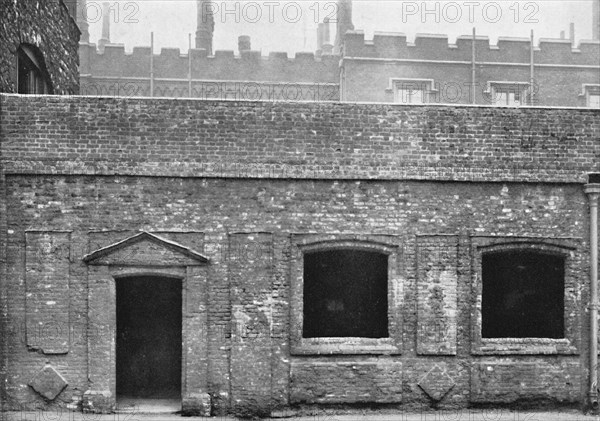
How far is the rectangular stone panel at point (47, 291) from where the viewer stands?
28.6 feet

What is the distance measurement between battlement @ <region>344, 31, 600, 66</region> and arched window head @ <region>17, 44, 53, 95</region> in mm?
15079

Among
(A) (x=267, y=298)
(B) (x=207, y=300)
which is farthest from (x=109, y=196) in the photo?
(A) (x=267, y=298)

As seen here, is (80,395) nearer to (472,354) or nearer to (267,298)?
(267,298)

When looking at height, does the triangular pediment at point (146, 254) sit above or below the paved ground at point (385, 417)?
above

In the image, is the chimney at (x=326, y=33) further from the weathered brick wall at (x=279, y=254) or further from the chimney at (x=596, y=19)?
the weathered brick wall at (x=279, y=254)

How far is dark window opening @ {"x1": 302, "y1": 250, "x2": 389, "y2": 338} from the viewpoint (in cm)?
1062

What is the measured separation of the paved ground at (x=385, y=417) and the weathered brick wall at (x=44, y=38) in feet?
16.6

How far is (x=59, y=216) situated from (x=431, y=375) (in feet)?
20.0

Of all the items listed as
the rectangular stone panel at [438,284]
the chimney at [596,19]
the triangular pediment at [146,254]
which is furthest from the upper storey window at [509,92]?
the triangular pediment at [146,254]

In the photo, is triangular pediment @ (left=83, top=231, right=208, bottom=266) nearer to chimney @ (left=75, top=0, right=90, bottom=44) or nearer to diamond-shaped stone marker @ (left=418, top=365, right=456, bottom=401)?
diamond-shaped stone marker @ (left=418, top=365, right=456, bottom=401)

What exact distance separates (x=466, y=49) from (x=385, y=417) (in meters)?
19.8

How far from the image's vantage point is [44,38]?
11.7m

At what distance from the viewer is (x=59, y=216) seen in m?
8.80

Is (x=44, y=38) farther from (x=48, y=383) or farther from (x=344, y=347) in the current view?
(x=344, y=347)
